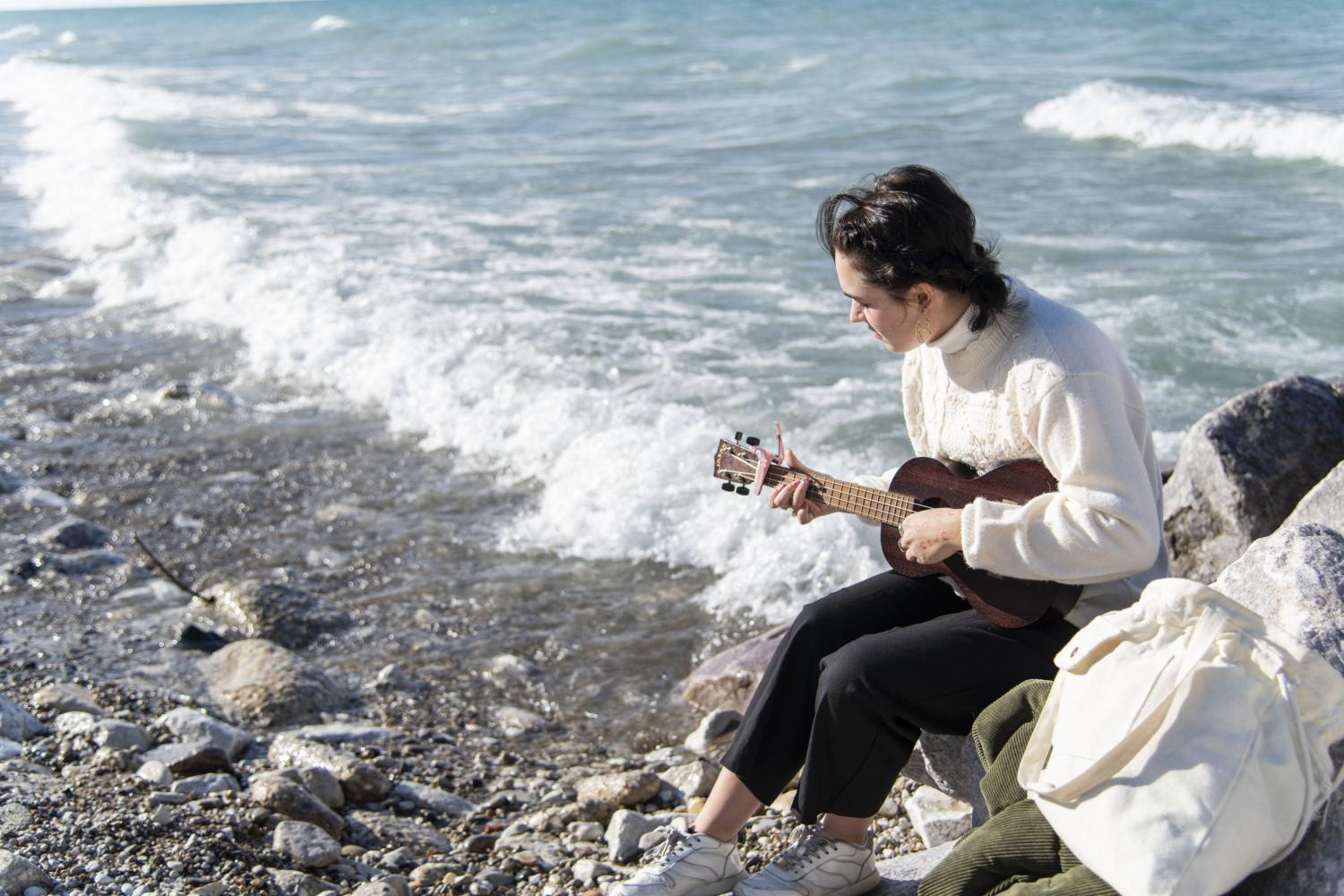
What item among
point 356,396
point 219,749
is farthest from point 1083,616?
point 356,396

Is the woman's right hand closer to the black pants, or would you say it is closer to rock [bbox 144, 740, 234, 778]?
the black pants

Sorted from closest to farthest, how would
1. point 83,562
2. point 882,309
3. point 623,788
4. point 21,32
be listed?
1. point 882,309
2. point 623,788
3. point 83,562
4. point 21,32

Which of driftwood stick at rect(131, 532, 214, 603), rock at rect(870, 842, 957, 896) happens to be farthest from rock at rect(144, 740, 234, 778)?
rock at rect(870, 842, 957, 896)

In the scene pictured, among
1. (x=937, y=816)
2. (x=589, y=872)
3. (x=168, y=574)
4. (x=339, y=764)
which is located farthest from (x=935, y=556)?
(x=168, y=574)

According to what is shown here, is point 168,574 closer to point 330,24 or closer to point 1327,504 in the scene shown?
point 1327,504

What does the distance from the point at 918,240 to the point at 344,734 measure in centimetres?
290

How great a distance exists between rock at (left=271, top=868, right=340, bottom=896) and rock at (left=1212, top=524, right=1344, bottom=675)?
241 cm

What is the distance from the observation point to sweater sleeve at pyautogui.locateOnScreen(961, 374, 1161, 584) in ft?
9.87

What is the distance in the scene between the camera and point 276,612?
19.4 feet

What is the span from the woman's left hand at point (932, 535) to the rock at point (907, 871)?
693 mm

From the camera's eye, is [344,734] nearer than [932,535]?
No

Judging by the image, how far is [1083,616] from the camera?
3.20 metres

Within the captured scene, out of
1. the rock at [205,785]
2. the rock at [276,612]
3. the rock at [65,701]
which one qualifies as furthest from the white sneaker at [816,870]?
the rock at [276,612]

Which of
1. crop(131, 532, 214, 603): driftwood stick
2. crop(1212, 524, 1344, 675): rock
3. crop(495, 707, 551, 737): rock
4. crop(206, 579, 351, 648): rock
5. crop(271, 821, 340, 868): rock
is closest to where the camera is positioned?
crop(1212, 524, 1344, 675): rock
